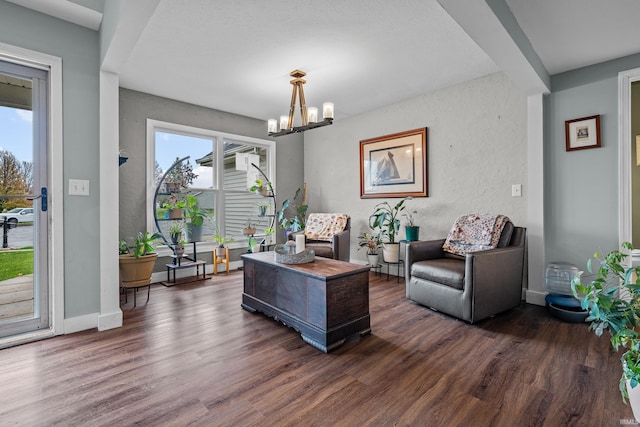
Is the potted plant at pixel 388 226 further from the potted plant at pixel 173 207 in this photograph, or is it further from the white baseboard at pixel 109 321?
the white baseboard at pixel 109 321

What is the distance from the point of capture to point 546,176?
3.09 m

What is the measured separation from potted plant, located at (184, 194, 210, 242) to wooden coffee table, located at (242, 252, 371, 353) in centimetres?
180

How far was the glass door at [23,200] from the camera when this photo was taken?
2170 millimetres

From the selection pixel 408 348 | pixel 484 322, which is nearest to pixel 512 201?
pixel 484 322

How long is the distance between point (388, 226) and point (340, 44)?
7.91 ft

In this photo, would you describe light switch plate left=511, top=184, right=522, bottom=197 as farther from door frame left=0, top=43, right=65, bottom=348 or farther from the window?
door frame left=0, top=43, right=65, bottom=348

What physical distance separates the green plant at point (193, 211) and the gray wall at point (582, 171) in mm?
4023

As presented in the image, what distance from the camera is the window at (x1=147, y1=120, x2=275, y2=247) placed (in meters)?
4.02

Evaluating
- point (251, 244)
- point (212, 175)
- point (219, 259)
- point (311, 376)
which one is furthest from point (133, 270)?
point (311, 376)

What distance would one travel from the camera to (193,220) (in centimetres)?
405

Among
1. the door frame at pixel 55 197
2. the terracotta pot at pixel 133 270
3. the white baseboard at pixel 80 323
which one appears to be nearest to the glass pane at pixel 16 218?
the door frame at pixel 55 197

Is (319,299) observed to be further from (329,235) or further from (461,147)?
(461,147)

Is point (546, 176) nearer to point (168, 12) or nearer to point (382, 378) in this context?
point (382, 378)

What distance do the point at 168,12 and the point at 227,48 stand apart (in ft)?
1.89
